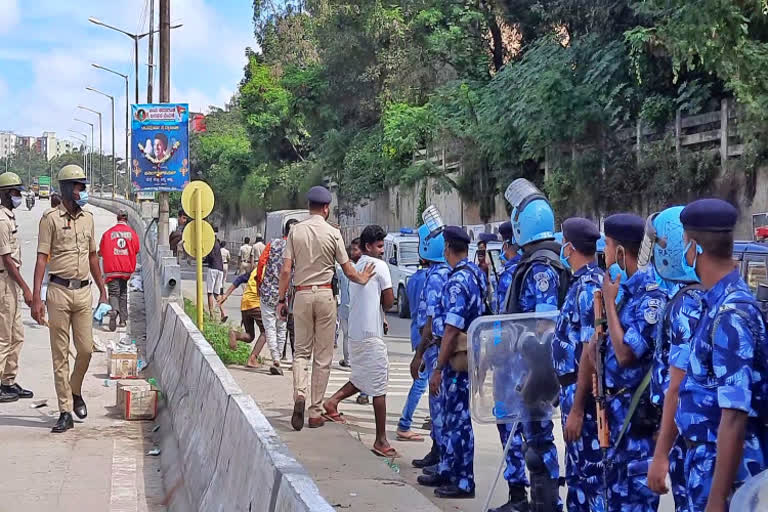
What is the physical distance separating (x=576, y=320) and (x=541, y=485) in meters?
1.43

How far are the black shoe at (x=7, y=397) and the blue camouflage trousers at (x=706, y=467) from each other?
827 centimetres

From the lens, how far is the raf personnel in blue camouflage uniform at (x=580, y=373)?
17.1ft

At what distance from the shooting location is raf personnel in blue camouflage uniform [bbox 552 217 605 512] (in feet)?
17.1

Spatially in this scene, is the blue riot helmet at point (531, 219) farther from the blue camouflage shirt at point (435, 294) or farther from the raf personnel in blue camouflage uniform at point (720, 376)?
the raf personnel in blue camouflage uniform at point (720, 376)

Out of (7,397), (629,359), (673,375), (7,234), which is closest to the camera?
(673,375)

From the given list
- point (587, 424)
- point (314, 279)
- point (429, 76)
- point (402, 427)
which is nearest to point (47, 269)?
point (314, 279)

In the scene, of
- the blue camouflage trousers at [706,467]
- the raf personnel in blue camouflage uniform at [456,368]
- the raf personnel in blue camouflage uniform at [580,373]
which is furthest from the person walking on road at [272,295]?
the blue camouflage trousers at [706,467]

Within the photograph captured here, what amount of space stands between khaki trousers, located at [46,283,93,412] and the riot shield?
14.4ft

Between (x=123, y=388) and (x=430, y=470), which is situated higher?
(x=123, y=388)

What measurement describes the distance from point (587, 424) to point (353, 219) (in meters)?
39.3

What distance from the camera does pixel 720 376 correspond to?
366 cm

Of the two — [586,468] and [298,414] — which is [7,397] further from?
[586,468]

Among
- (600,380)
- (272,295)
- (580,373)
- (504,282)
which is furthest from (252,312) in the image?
(600,380)

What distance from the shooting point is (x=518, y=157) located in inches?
1123
